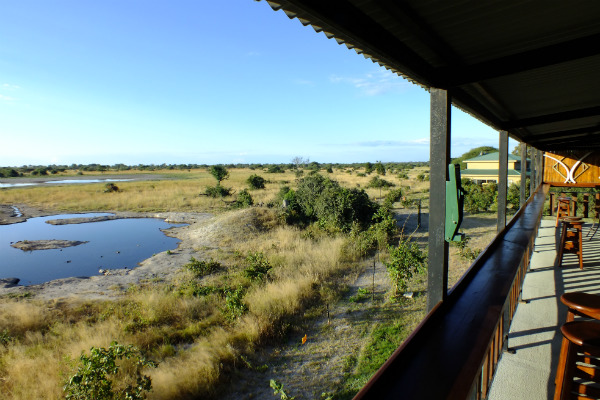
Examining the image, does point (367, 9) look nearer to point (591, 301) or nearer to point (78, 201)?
point (591, 301)

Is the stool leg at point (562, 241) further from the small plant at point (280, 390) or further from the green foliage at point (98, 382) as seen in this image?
the green foliage at point (98, 382)

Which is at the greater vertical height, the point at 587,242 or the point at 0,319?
the point at 587,242

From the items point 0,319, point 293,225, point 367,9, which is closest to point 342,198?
point 293,225

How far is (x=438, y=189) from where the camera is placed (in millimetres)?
2096

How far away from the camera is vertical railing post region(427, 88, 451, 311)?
2.04m

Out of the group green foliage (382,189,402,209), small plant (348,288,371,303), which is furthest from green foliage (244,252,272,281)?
green foliage (382,189,402,209)

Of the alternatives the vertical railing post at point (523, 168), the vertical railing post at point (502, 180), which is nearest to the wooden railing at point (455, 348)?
the vertical railing post at point (502, 180)

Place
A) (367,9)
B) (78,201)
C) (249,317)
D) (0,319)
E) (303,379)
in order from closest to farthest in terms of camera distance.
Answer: (367,9) → (303,379) → (249,317) → (0,319) → (78,201)

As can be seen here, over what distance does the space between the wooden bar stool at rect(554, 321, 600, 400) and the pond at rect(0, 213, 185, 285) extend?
467 inches

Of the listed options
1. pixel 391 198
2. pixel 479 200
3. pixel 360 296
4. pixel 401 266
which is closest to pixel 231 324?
pixel 360 296

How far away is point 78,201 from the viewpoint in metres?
27.0

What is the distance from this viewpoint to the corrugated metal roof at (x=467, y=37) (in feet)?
4.55

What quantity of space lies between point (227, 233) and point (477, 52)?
12.8 meters

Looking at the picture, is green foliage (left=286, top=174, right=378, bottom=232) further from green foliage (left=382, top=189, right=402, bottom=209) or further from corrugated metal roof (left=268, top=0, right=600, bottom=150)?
corrugated metal roof (left=268, top=0, right=600, bottom=150)
